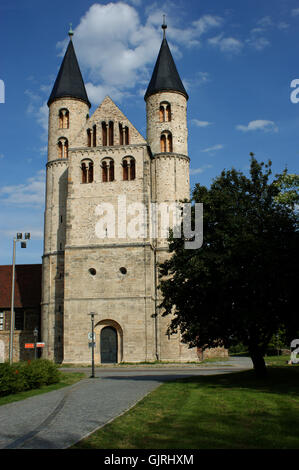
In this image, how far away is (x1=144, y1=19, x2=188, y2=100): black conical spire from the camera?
46.2 metres

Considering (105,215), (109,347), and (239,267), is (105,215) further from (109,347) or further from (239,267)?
(239,267)

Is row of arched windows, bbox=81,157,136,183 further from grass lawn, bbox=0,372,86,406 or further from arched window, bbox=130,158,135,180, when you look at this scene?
grass lawn, bbox=0,372,86,406

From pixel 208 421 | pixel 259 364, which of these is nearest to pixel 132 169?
pixel 259 364

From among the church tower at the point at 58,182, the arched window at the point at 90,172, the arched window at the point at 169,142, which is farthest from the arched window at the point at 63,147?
the arched window at the point at 169,142

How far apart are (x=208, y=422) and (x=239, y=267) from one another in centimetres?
1140

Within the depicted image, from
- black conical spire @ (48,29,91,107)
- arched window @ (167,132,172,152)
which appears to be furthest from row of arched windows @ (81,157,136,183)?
black conical spire @ (48,29,91,107)

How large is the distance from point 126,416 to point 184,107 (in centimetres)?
3858

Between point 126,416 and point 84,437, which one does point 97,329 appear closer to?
point 126,416

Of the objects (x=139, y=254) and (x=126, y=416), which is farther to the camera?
(x=139, y=254)

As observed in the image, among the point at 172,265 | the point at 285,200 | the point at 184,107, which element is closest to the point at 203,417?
the point at 285,200

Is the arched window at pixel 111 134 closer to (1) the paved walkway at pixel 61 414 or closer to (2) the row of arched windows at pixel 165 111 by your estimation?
(2) the row of arched windows at pixel 165 111

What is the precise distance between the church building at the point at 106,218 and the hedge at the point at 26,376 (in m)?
15.1

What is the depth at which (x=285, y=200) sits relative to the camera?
802 inches

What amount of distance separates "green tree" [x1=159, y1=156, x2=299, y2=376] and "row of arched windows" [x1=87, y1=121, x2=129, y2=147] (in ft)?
66.7
